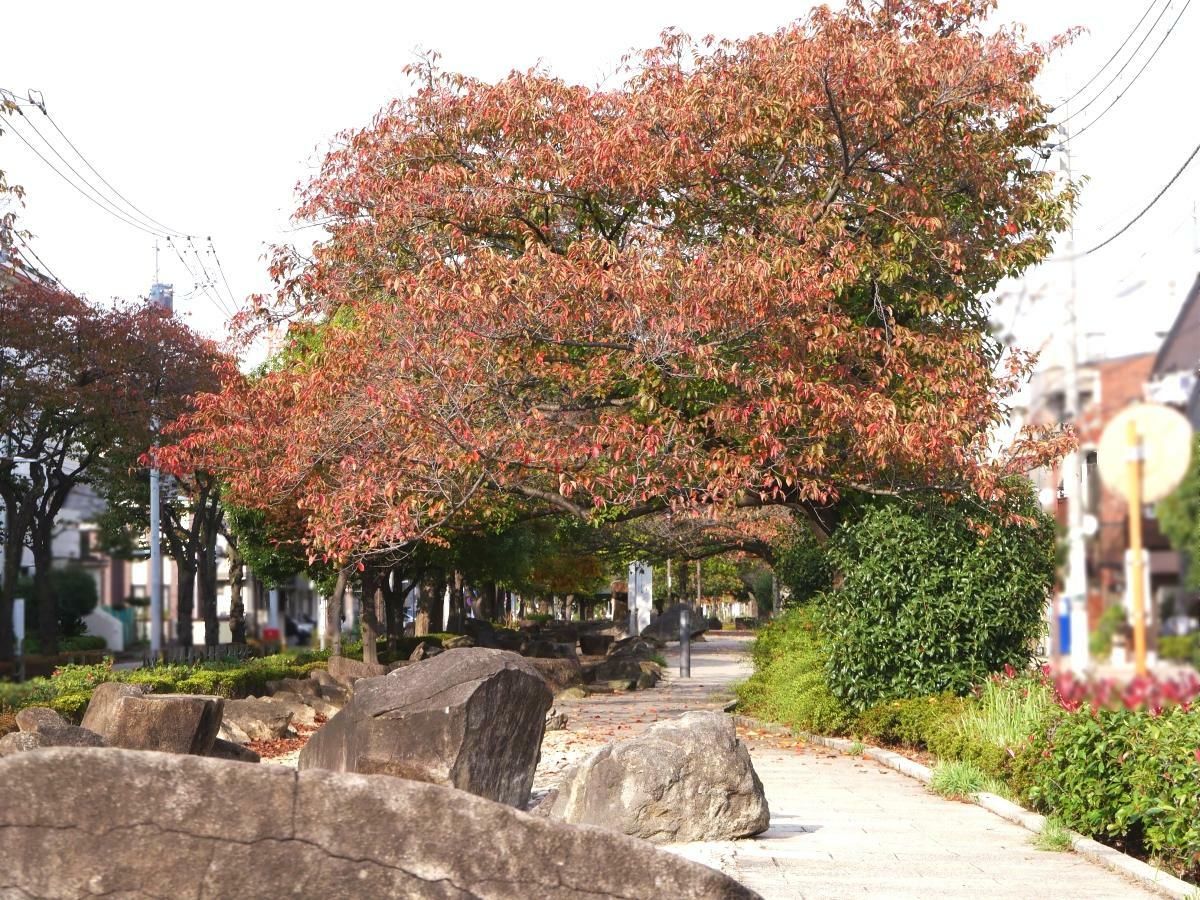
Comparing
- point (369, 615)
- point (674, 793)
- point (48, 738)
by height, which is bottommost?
point (369, 615)

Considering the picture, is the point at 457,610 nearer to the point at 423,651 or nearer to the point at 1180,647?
the point at 423,651

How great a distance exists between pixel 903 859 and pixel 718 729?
2.07 m

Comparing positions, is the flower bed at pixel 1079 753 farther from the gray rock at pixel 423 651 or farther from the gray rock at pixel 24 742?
the gray rock at pixel 423 651

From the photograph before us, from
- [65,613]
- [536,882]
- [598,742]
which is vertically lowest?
[598,742]

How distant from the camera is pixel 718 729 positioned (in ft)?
39.1

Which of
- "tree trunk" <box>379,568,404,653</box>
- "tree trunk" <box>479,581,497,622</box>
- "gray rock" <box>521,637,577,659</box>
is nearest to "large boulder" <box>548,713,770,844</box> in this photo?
"tree trunk" <box>379,568,404,653</box>

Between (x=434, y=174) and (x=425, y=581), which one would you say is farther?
(x=425, y=581)

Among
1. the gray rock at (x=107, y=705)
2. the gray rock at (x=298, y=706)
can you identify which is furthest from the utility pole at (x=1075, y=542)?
the gray rock at (x=298, y=706)

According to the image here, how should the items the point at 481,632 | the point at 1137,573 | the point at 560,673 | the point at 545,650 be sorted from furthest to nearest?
1. the point at 481,632
2. the point at 545,650
3. the point at 560,673
4. the point at 1137,573

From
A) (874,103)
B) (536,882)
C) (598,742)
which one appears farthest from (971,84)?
(536,882)

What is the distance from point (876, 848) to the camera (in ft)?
36.3

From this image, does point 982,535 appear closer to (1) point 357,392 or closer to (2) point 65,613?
(1) point 357,392

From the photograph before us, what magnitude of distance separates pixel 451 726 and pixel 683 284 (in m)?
6.41

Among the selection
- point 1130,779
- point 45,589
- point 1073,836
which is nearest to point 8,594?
point 45,589
